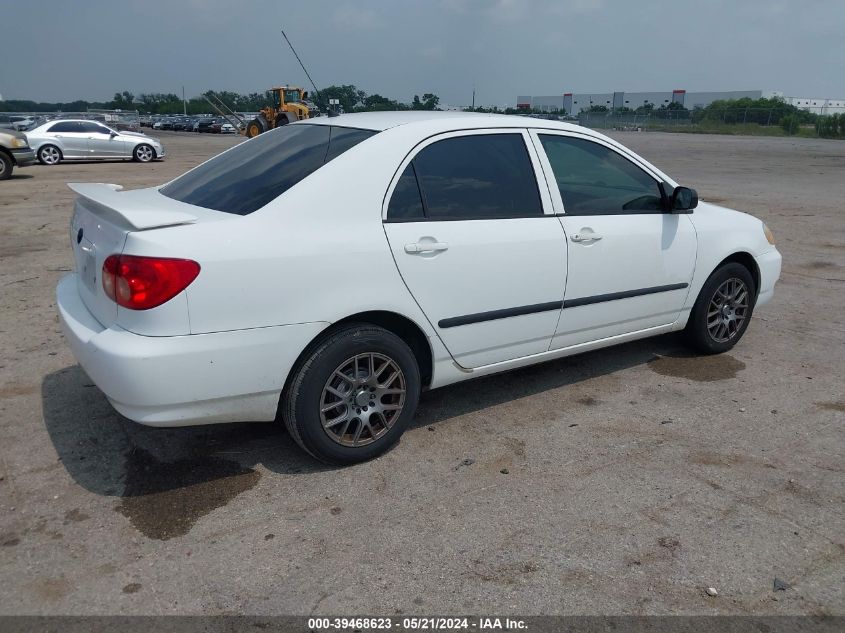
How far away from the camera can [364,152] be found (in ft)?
11.7

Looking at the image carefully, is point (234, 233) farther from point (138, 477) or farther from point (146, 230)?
point (138, 477)

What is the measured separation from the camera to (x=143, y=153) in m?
22.3

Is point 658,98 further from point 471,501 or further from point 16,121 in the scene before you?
point 471,501

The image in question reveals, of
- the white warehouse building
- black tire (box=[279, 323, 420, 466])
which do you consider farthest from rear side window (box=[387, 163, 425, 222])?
the white warehouse building

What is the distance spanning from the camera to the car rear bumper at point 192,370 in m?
2.96

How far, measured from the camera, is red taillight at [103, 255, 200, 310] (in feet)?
9.66

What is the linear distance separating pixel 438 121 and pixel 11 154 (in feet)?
52.4

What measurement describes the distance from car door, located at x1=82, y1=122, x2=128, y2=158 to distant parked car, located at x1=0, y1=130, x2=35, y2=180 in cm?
476

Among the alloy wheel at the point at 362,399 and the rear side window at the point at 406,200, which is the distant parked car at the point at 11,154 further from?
the alloy wheel at the point at 362,399

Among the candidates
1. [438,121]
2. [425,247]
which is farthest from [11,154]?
[425,247]

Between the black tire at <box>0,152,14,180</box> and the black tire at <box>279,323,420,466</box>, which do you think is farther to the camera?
the black tire at <box>0,152,14,180</box>

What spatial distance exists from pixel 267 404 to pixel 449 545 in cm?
106

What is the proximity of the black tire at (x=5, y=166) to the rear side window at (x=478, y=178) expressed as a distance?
16.2 metres

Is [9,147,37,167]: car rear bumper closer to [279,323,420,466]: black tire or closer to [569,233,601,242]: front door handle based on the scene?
[279,323,420,466]: black tire
